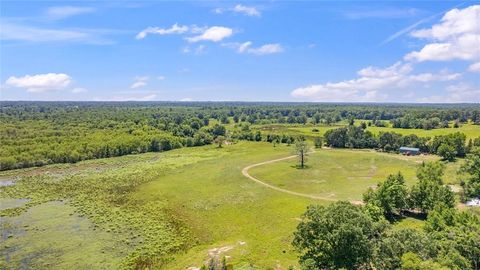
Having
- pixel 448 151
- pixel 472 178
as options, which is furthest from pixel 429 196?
pixel 448 151

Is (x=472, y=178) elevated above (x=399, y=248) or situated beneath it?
situated beneath

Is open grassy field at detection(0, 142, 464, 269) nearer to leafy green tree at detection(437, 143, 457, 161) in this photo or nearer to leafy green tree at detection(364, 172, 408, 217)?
leafy green tree at detection(437, 143, 457, 161)

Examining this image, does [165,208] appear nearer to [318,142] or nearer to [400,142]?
[318,142]

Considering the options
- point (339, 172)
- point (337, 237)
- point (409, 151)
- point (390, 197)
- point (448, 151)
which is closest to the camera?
point (337, 237)

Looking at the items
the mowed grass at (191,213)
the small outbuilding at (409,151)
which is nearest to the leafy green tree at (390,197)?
the mowed grass at (191,213)

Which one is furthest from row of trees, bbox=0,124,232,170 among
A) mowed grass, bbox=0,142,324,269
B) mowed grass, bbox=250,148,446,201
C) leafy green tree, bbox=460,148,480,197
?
leafy green tree, bbox=460,148,480,197

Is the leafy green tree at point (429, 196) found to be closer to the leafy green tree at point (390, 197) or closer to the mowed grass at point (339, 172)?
the leafy green tree at point (390, 197)

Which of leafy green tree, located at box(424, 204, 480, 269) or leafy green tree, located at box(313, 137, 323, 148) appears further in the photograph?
leafy green tree, located at box(313, 137, 323, 148)
